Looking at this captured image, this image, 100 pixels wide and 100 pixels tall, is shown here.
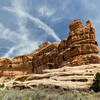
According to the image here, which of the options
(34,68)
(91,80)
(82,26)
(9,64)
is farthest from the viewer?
(9,64)

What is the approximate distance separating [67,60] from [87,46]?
7108mm

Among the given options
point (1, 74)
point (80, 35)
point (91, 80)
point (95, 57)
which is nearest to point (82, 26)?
point (80, 35)

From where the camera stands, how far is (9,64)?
185 feet

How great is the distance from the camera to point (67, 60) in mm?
35562

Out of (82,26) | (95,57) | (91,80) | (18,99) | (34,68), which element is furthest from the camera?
(34,68)

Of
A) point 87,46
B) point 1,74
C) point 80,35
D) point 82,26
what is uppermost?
point 82,26

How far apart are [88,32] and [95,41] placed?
3.31m

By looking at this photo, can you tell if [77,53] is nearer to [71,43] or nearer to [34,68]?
[71,43]

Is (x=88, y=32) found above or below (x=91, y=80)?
above

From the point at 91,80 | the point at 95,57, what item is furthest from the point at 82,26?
the point at 91,80

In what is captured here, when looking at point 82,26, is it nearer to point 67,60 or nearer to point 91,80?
point 67,60

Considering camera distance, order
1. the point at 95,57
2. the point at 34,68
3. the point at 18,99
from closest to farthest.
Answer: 1. the point at 18,99
2. the point at 95,57
3. the point at 34,68

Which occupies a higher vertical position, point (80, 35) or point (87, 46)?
point (80, 35)

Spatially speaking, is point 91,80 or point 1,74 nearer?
point 91,80
